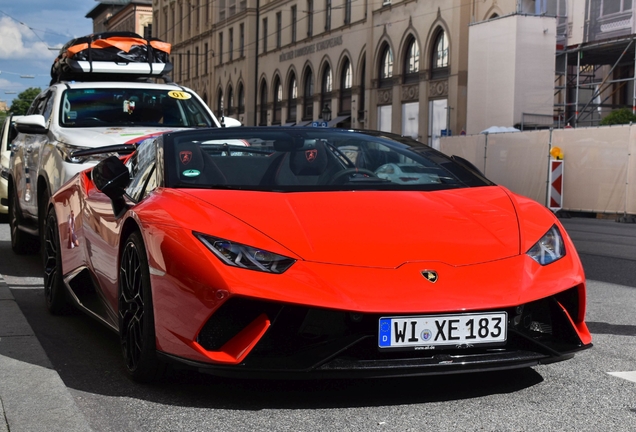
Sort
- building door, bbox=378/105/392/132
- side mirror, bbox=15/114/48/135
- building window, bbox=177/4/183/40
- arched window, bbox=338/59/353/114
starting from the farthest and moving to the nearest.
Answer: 1. building window, bbox=177/4/183/40
2. arched window, bbox=338/59/353/114
3. building door, bbox=378/105/392/132
4. side mirror, bbox=15/114/48/135

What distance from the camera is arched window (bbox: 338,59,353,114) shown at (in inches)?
2092

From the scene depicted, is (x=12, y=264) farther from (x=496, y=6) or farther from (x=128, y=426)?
(x=496, y=6)

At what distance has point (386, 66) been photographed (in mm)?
49031

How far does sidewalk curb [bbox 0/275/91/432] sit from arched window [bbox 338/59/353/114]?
1891 inches

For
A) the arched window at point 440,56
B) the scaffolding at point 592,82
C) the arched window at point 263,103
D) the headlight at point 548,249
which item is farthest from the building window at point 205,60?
the headlight at point 548,249

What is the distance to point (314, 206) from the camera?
4496 millimetres

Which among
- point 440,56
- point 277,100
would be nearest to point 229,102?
point 277,100

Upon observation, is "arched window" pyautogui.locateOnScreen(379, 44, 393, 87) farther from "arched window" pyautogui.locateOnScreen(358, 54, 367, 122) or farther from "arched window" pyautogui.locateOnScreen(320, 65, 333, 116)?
"arched window" pyautogui.locateOnScreen(320, 65, 333, 116)

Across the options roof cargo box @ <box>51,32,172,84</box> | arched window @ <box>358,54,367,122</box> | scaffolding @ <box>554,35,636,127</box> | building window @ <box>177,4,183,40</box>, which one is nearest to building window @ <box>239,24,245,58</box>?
building window @ <box>177,4,183,40</box>

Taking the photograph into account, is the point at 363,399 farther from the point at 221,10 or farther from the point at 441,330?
the point at 221,10

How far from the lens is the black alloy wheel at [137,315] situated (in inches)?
169

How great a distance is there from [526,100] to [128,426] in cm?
3376

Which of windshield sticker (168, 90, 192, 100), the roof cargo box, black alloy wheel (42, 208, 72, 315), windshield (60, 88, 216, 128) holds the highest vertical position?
the roof cargo box

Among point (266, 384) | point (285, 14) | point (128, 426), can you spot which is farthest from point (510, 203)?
point (285, 14)
